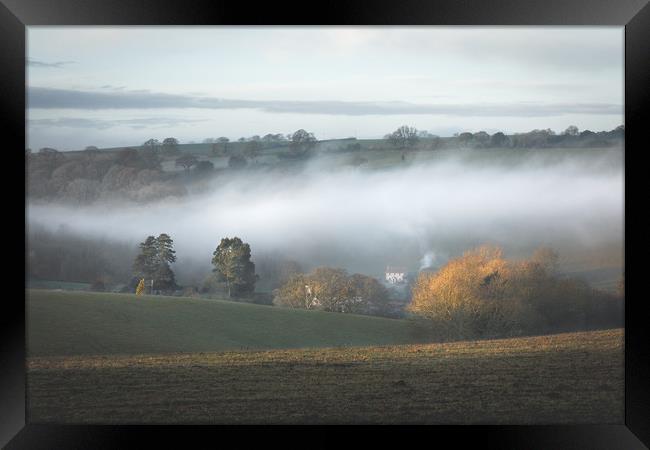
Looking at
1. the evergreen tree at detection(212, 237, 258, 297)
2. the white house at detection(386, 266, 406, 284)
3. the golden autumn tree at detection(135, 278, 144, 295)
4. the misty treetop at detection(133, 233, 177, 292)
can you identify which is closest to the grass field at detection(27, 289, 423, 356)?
the golden autumn tree at detection(135, 278, 144, 295)

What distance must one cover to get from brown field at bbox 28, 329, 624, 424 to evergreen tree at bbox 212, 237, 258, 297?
1189mm

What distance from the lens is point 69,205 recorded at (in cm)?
1038

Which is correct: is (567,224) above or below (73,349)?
above

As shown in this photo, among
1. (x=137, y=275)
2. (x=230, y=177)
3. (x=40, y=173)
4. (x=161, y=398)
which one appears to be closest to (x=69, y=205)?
(x=40, y=173)

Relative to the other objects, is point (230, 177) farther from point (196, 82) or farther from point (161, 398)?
point (161, 398)

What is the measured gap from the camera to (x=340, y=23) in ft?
21.2

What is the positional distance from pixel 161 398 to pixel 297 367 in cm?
186

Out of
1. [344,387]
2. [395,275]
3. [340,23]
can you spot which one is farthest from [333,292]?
[340,23]

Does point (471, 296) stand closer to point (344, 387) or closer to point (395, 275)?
point (395, 275)

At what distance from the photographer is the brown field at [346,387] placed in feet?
29.3

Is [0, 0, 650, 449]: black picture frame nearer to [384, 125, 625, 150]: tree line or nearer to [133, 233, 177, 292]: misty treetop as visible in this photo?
[384, 125, 625, 150]: tree line

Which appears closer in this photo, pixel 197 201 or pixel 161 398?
pixel 161 398

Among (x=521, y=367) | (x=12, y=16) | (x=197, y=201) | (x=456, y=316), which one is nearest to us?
(x=12, y=16)

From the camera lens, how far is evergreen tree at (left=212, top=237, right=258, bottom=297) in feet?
34.9
